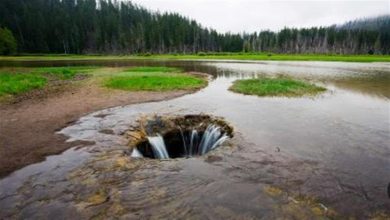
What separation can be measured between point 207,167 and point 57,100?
52.2 feet

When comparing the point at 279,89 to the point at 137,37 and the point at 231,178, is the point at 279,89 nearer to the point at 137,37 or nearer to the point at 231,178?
the point at 231,178

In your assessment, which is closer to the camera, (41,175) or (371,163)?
(41,175)

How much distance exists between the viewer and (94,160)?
10172mm

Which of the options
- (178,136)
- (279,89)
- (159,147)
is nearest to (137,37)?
(279,89)

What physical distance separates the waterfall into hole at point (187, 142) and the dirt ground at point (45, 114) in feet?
12.3

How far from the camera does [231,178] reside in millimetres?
8797

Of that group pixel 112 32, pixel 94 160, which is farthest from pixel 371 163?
pixel 112 32

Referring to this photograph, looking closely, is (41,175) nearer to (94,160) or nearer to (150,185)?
(94,160)

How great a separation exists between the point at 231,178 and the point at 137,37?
141m

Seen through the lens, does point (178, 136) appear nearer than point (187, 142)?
No

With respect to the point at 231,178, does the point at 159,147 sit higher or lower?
lower

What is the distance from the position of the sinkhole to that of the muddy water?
33.9 inches

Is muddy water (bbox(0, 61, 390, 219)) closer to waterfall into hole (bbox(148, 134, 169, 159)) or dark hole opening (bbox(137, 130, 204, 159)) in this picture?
dark hole opening (bbox(137, 130, 204, 159))

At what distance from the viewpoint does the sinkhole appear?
42.2 feet
